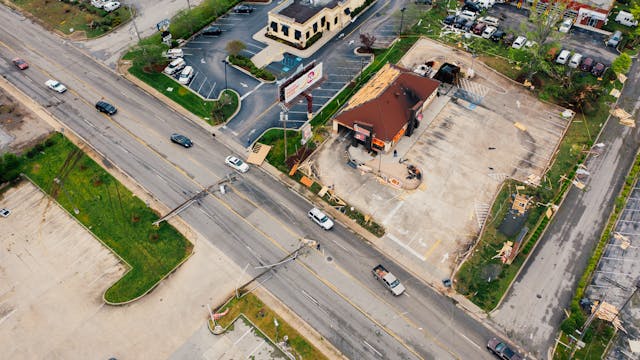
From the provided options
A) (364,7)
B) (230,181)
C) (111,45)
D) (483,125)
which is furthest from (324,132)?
(111,45)

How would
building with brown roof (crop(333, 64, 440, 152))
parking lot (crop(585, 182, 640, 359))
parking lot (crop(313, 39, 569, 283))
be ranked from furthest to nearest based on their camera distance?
building with brown roof (crop(333, 64, 440, 152)), parking lot (crop(313, 39, 569, 283)), parking lot (crop(585, 182, 640, 359))

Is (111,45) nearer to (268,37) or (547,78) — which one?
(268,37)

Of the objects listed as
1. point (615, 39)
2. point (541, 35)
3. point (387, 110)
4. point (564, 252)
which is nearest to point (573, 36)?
point (615, 39)

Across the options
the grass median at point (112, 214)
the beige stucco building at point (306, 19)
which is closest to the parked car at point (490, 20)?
the beige stucco building at point (306, 19)

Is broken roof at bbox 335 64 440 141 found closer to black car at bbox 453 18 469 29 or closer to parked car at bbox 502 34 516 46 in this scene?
parked car at bbox 502 34 516 46

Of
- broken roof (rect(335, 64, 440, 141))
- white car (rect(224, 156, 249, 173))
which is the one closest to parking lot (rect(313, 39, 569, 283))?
broken roof (rect(335, 64, 440, 141))

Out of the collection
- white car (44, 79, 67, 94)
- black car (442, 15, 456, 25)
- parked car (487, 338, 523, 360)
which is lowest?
parked car (487, 338, 523, 360)
